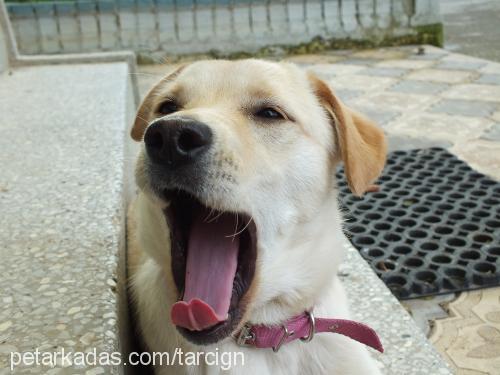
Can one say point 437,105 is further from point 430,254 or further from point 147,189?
point 147,189

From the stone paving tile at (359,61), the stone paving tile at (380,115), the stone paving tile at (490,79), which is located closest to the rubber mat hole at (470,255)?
the stone paving tile at (380,115)

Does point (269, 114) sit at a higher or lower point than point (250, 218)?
higher

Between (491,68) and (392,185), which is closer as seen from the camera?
(392,185)

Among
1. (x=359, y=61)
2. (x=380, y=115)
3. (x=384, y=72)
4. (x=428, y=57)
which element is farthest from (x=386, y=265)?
(x=428, y=57)

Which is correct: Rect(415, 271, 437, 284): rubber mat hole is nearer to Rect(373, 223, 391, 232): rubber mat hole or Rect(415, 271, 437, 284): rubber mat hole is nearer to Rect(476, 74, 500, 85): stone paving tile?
Rect(373, 223, 391, 232): rubber mat hole

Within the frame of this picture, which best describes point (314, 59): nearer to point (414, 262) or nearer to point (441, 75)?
point (441, 75)

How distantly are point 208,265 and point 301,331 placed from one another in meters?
0.39

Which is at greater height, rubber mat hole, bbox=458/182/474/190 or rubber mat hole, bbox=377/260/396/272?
rubber mat hole, bbox=458/182/474/190

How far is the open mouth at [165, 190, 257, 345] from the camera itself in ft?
4.95

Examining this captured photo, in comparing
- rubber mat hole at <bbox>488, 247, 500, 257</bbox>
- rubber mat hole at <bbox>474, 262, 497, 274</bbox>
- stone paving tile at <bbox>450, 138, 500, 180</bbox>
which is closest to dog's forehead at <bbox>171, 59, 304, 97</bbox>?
rubber mat hole at <bbox>474, 262, 497, 274</bbox>

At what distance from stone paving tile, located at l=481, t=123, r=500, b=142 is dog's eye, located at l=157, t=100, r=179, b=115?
3.33 m

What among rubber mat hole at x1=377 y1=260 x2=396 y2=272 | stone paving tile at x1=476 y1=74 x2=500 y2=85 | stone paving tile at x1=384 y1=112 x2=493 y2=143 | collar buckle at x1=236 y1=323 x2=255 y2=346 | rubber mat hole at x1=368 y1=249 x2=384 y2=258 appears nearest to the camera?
collar buckle at x1=236 y1=323 x2=255 y2=346

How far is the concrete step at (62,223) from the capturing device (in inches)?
Result: 62.3

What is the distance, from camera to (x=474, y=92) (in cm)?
584
